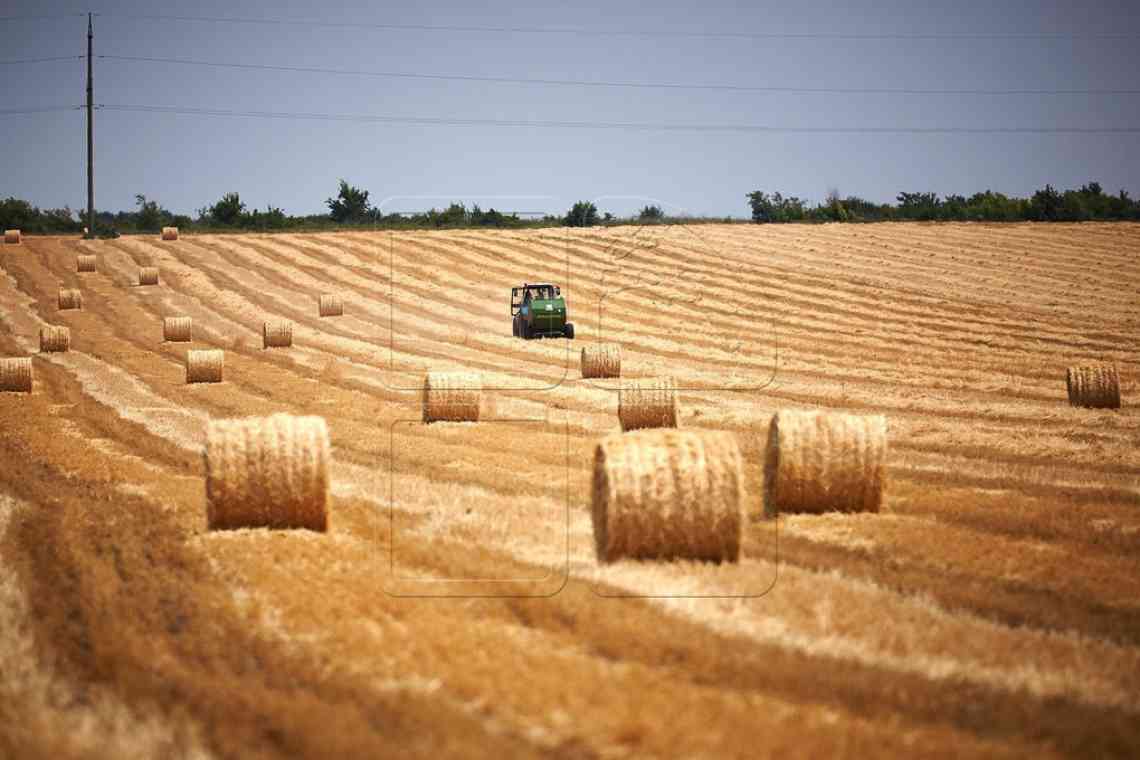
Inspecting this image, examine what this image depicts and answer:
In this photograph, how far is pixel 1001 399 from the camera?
20.4m

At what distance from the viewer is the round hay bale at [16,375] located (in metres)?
21.0

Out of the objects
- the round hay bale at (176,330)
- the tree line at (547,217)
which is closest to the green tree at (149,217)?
the tree line at (547,217)

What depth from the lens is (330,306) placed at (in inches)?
1348

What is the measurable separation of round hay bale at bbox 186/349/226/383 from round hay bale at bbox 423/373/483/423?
717 cm

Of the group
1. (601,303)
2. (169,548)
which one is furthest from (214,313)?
(169,548)

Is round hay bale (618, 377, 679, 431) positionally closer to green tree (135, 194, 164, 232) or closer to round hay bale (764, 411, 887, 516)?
round hay bale (764, 411, 887, 516)

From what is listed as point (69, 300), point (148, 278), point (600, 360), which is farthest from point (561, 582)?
point (148, 278)

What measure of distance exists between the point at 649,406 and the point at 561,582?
8449 mm

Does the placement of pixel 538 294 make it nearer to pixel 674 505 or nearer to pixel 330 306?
pixel 330 306

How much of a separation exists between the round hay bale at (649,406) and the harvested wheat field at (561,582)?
27cm

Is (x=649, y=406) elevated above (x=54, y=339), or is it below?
below

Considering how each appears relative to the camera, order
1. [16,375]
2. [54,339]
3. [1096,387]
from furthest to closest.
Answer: [54,339]
[16,375]
[1096,387]

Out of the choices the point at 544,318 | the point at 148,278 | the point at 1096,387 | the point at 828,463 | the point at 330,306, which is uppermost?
the point at 148,278

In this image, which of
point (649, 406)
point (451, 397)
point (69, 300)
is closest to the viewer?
point (649, 406)
